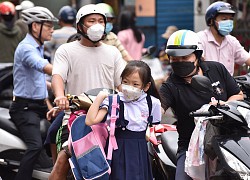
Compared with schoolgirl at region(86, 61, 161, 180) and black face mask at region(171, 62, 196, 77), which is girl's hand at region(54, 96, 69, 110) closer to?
schoolgirl at region(86, 61, 161, 180)

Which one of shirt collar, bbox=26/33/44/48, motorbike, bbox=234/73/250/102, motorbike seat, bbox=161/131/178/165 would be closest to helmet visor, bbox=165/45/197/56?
motorbike seat, bbox=161/131/178/165

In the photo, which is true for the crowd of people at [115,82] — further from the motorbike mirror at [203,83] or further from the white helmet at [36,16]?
the motorbike mirror at [203,83]

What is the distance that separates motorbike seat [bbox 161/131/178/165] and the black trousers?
163 centimetres

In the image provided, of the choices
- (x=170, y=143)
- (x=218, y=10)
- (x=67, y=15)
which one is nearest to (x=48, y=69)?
(x=170, y=143)

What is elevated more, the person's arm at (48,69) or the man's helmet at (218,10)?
the man's helmet at (218,10)

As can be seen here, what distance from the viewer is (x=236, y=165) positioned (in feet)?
14.3

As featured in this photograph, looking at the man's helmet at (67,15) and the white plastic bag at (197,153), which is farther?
the man's helmet at (67,15)

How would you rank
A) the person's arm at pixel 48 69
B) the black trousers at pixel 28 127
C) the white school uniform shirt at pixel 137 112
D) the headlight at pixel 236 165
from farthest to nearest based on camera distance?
1. the black trousers at pixel 28 127
2. the person's arm at pixel 48 69
3. the white school uniform shirt at pixel 137 112
4. the headlight at pixel 236 165

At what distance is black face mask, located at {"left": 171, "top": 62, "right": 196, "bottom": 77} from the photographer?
519 centimetres

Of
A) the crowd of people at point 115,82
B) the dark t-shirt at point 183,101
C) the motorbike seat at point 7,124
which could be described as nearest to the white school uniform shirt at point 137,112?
the crowd of people at point 115,82

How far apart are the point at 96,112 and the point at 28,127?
Result: 2180 millimetres

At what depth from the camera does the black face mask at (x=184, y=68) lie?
17.0 ft

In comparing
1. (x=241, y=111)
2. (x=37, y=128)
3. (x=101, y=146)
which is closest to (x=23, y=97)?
(x=37, y=128)

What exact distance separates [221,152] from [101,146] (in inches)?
38.0
